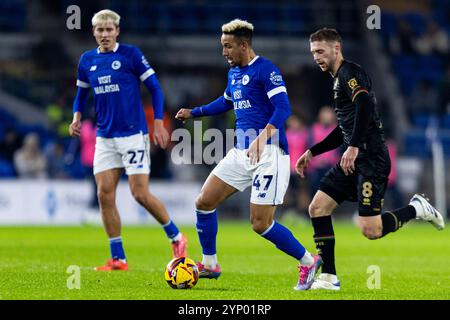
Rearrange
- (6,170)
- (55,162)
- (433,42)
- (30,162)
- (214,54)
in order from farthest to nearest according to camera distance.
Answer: (433,42), (214,54), (55,162), (6,170), (30,162)

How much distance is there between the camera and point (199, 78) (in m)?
30.0

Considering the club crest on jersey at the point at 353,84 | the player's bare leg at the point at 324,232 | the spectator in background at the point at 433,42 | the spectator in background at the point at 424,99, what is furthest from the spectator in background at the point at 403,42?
the club crest on jersey at the point at 353,84

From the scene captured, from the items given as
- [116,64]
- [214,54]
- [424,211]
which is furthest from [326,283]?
[214,54]

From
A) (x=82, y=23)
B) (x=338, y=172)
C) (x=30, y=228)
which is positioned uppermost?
(x=82, y=23)

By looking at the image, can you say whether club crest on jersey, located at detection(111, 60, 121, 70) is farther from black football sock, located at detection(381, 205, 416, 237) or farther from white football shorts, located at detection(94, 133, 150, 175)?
black football sock, located at detection(381, 205, 416, 237)

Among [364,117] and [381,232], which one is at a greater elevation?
[364,117]

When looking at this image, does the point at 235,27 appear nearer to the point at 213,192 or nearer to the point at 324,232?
the point at 213,192

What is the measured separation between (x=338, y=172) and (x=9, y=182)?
1330cm

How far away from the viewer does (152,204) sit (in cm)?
1110

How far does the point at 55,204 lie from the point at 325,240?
13.3 metres

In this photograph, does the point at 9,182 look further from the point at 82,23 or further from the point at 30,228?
the point at 82,23

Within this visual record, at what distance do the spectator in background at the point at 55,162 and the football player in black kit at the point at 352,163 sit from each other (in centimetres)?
1458

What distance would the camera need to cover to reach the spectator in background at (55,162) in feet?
75.8
